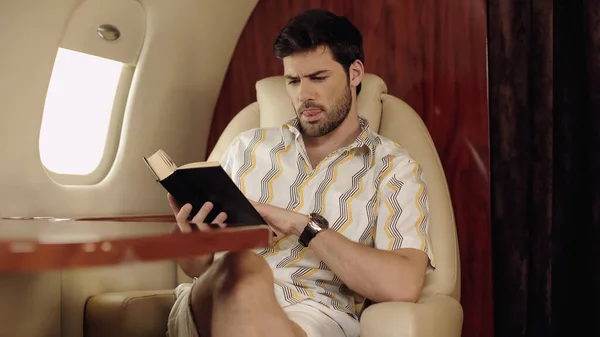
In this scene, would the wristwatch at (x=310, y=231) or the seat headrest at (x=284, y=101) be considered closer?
the wristwatch at (x=310, y=231)

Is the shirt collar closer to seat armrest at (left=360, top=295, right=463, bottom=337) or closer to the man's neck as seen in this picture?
the man's neck

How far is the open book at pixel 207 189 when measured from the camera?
130cm

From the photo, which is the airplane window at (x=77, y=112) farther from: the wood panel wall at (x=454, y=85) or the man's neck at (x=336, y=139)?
the wood panel wall at (x=454, y=85)

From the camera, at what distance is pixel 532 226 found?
198 centimetres

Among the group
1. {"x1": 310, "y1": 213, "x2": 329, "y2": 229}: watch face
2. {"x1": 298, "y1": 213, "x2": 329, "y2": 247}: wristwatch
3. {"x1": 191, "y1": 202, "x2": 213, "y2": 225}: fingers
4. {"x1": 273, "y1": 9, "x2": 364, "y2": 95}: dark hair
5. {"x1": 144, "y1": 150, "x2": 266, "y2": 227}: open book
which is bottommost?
{"x1": 298, "y1": 213, "x2": 329, "y2": 247}: wristwatch

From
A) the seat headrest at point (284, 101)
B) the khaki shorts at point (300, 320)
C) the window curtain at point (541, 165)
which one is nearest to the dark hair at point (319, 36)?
the seat headrest at point (284, 101)

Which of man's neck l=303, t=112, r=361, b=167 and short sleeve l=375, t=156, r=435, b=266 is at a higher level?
man's neck l=303, t=112, r=361, b=167

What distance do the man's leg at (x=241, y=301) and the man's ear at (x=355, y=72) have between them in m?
0.77

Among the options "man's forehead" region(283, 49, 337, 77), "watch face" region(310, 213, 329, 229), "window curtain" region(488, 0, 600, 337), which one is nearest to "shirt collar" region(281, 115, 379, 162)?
"man's forehead" region(283, 49, 337, 77)

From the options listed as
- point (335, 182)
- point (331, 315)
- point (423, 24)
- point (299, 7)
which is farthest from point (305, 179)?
point (299, 7)

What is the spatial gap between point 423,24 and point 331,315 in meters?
1.04

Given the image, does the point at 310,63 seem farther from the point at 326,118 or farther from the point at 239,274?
the point at 239,274

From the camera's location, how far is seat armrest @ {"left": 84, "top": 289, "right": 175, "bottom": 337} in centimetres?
184

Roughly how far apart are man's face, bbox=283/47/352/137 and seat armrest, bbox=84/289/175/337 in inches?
26.3
